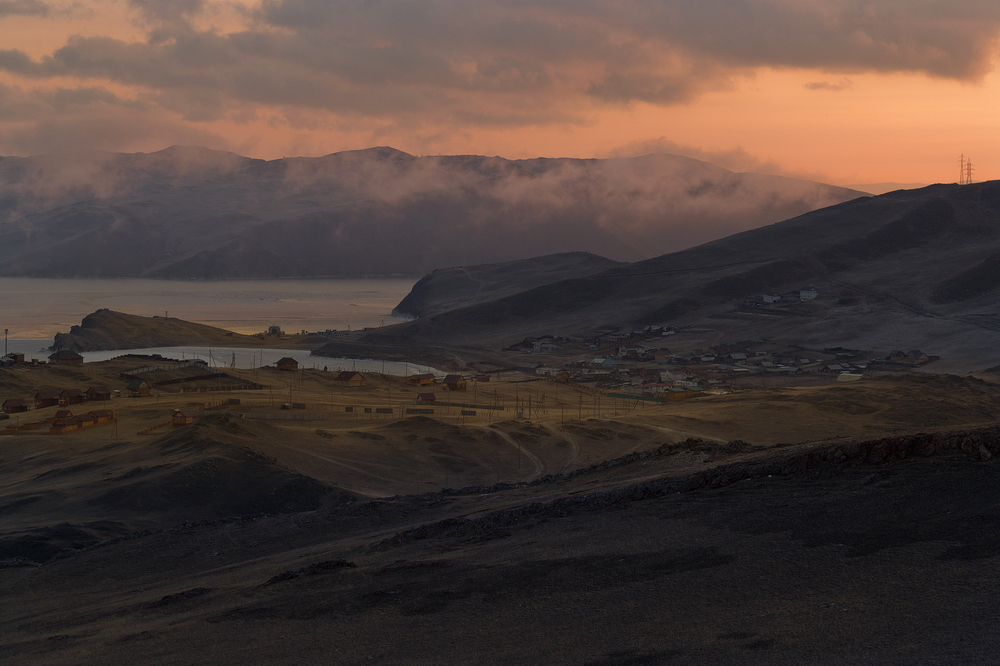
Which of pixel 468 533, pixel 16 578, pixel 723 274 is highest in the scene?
pixel 723 274

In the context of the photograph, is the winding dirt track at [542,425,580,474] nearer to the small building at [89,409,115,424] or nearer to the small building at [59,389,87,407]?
the small building at [89,409,115,424]

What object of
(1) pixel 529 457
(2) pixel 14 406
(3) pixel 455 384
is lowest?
(1) pixel 529 457

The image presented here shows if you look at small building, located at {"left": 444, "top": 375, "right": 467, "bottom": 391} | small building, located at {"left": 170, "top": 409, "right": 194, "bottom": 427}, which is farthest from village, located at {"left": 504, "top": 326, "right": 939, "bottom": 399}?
small building, located at {"left": 170, "top": 409, "right": 194, "bottom": 427}

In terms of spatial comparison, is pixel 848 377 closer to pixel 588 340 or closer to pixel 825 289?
pixel 588 340

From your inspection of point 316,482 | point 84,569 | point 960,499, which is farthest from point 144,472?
point 960,499

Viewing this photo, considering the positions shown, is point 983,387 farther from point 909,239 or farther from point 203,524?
point 909,239

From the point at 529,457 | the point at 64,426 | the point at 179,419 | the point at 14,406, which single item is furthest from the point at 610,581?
the point at 14,406
